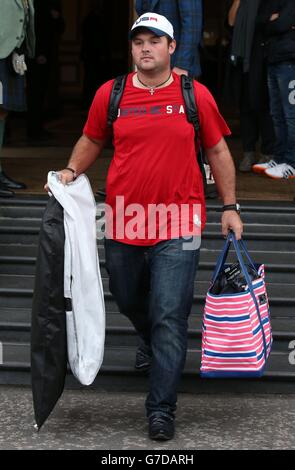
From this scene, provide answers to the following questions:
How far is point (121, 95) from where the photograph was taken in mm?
4598

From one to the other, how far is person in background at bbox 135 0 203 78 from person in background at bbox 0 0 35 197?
93cm

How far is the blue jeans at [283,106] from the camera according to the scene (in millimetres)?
7324

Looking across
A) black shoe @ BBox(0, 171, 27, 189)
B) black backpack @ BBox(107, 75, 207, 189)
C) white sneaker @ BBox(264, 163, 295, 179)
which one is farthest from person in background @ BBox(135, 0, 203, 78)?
black backpack @ BBox(107, 75, 207, 189)

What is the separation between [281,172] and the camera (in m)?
7.55

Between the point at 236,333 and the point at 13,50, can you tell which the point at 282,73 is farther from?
the point at 236,333

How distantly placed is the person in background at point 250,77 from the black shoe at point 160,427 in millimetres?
3799

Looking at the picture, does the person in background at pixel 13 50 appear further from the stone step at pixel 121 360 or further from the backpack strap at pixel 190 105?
the backpack strap at pixel 190 105

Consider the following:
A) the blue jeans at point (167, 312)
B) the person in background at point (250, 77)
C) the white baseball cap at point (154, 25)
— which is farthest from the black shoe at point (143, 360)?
the person in background at point (250, 77)

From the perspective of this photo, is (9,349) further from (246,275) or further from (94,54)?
(94,54)

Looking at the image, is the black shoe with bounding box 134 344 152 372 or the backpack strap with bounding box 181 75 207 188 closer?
the backpack strap with bounding box 181 75 207 188

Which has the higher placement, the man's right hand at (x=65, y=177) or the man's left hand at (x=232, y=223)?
the man's right hand at (x=65, y=177)

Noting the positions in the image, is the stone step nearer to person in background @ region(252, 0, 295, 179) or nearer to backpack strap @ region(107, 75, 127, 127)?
backpack strap @ region(107, 75, 127, 127)

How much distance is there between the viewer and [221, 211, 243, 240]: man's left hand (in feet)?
15.1

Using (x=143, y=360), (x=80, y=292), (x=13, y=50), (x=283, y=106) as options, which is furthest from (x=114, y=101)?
(x=283, y=106)
